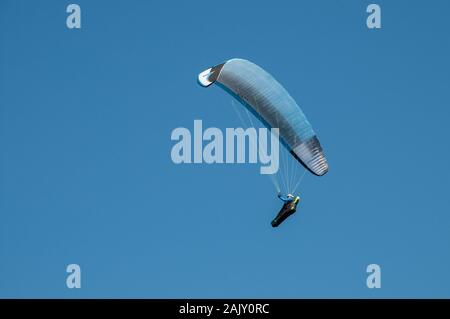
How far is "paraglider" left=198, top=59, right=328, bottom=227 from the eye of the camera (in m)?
40.8

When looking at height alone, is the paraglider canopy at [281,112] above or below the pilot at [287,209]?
above

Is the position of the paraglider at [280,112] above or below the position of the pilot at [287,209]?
above

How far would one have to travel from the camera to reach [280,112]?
133ft

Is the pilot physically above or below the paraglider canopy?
below

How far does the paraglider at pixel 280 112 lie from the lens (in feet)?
134

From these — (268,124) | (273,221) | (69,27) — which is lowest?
(273,221)

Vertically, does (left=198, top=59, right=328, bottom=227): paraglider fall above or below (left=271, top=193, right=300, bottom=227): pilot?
above
